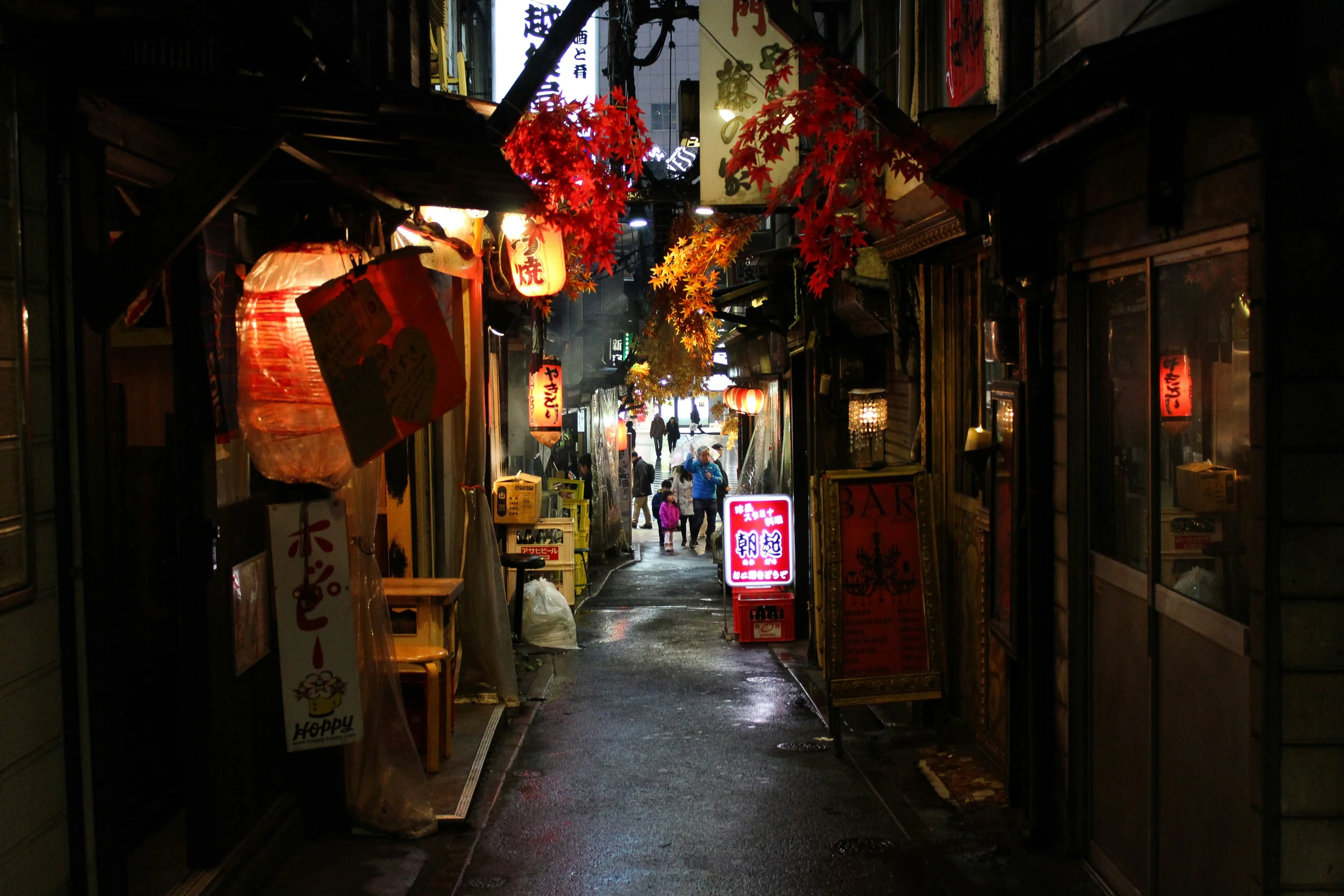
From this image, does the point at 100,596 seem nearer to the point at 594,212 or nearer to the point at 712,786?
the point at 712,786

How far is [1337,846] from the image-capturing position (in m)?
4.85

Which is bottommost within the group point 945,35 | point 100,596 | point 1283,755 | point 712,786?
point 712,786

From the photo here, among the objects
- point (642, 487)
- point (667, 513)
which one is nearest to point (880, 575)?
point (667, 513)

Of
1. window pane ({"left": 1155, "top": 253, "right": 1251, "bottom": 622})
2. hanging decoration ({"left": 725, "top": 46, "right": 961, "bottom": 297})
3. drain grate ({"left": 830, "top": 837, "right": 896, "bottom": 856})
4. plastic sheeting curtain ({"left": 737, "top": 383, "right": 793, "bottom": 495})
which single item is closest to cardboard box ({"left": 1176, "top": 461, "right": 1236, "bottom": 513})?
window pane ({"left": 1155, "top": 253, "right": 1251, "bottom": 622})

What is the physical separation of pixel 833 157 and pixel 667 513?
72.0 feet

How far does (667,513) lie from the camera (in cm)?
3148

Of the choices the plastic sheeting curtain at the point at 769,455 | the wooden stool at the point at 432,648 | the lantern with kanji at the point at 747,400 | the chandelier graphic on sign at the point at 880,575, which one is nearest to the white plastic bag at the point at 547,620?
the plastic sheeting curtain at the point at 769,455

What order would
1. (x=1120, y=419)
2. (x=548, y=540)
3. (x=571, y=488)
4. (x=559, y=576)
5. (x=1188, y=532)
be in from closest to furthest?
(x=1188, y=532)
(x=1120, y=419)
(x=548, y=540)
(x=559, y=576)
(x=571, y=488)

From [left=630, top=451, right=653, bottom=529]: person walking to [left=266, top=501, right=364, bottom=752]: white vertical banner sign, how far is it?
30.0 m

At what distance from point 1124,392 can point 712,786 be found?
505 centimetres

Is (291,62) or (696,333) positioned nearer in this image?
(291,62)

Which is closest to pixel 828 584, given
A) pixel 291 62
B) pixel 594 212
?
pixel 594 212

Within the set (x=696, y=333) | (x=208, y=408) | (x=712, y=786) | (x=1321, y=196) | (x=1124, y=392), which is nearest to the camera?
(x=1321, y=196)

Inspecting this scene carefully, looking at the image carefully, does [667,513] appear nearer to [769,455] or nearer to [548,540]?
[769,455]
